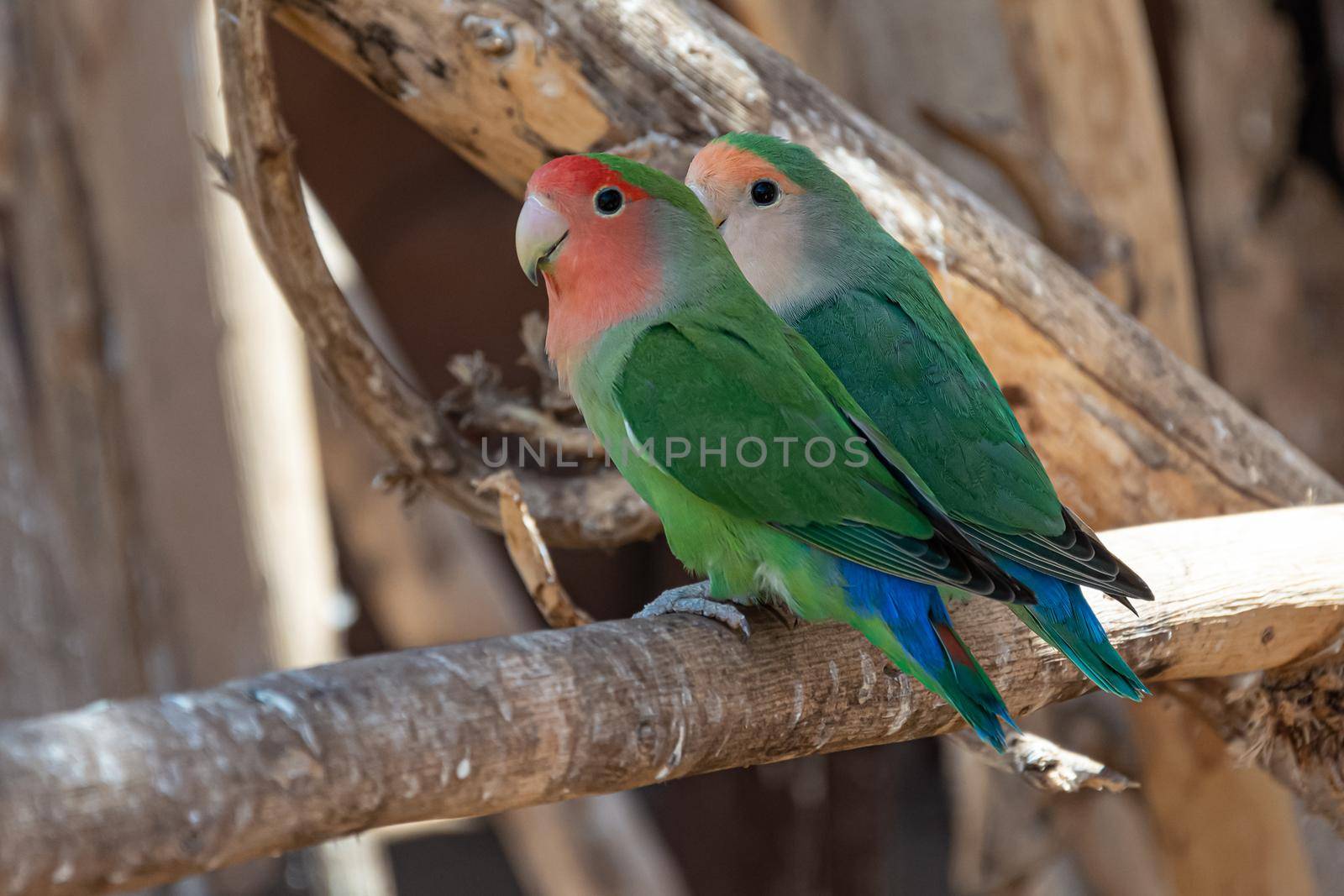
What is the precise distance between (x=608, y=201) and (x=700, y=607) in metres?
0.61

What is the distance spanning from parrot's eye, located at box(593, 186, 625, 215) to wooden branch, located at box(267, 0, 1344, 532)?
0.55m

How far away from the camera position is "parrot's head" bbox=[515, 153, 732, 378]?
179 centimetres

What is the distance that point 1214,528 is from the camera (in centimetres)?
221

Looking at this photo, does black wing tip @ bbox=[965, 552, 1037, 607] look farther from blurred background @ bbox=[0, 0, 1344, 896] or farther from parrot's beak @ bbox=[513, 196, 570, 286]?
blurred background @ bbox=[0, 0, 1344, 896]

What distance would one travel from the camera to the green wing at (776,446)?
1.67m

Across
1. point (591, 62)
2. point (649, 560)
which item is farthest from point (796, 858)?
point (591, 62)

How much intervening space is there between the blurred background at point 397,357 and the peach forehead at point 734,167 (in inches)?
55.5

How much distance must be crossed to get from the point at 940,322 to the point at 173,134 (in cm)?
238

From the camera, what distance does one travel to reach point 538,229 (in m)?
1.80

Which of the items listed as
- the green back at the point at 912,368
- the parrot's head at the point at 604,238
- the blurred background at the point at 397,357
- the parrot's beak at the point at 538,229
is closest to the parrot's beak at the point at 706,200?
the green back at the point at 912,368

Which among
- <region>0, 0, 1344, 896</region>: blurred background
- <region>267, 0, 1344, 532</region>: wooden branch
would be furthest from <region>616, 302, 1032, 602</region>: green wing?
<region>0, 0, 1344, 896</region>: blurred background

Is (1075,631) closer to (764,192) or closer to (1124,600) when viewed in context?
(1124,600)

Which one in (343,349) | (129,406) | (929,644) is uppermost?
(129,406)

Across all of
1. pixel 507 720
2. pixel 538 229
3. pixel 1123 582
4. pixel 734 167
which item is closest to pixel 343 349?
pixel 538 229
